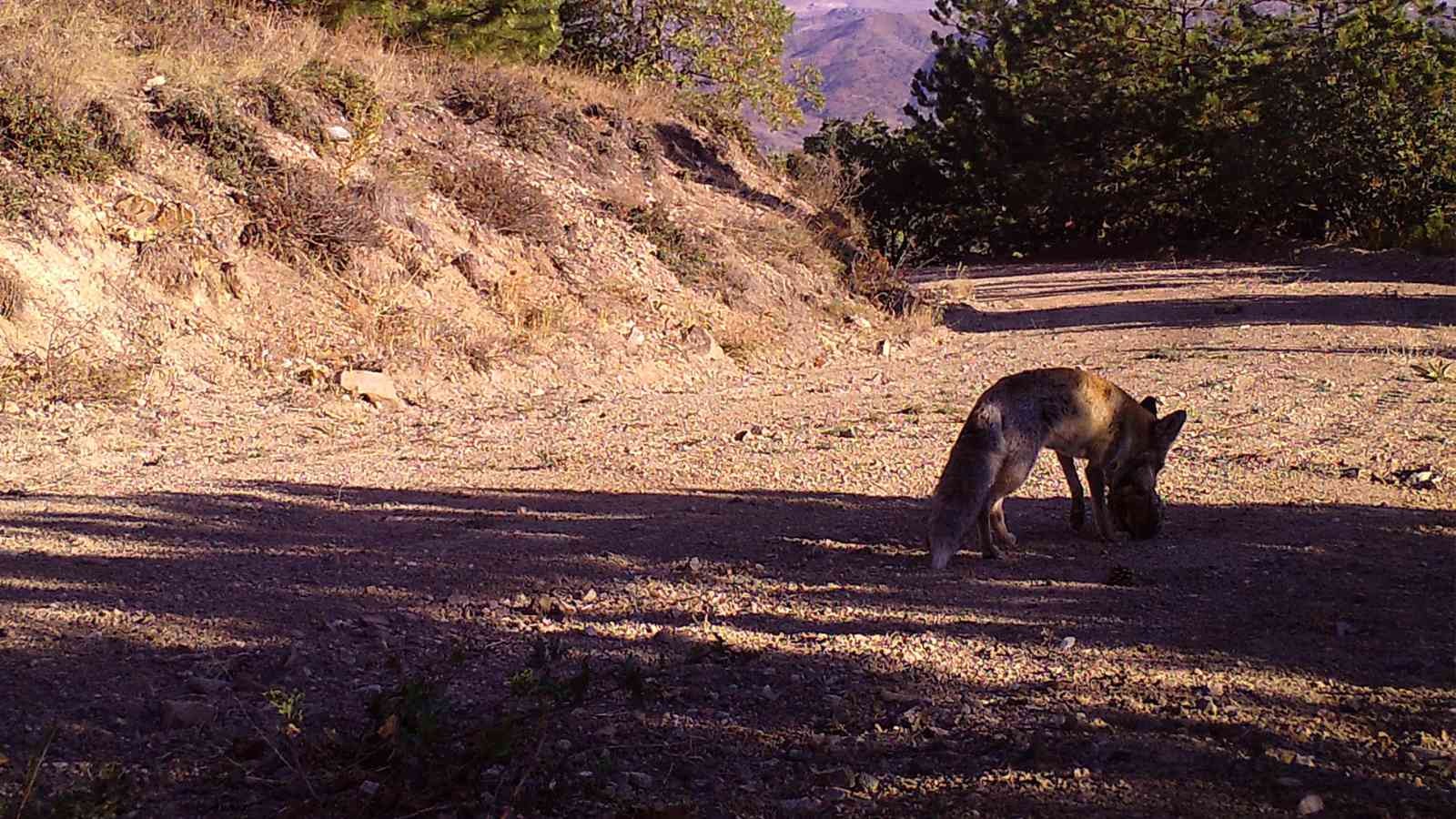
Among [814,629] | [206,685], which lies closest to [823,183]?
[814,629]

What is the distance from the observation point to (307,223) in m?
15.2

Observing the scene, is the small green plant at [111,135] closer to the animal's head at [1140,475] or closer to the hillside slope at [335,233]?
the hillside slope at [335,233]

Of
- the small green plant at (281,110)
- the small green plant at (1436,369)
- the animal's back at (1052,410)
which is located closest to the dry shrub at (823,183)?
the small green plant at (281,110)

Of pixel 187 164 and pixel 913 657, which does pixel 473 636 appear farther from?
pixel 187 164

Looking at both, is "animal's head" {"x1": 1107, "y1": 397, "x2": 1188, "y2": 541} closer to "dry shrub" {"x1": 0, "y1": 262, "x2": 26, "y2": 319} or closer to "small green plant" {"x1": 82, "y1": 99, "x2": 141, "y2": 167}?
"dry shrub" {"x1": 0, "y1": 262, "x2": 26, "y2": 319}

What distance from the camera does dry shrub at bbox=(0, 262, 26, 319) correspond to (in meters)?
12.4

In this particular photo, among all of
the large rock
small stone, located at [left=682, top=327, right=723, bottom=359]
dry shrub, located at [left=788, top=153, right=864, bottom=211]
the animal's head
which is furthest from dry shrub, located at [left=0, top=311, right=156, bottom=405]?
dry shrub, located at [left=788, top=153, right=864, bottom=211]

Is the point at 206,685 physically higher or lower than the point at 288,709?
lower

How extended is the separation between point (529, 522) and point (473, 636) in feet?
7.90

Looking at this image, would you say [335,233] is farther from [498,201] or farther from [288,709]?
[288,709]

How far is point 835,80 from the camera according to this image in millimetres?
183000

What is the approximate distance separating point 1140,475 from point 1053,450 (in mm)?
548

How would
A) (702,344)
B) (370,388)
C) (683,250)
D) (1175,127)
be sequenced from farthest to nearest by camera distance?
(1175,127)
(683,250)
(702,344)
(370,388)

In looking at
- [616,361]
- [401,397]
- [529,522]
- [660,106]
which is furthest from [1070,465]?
[660,106]
